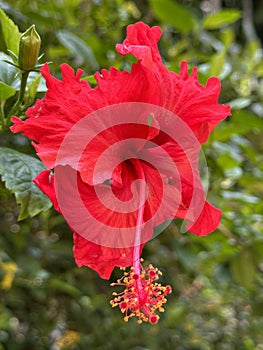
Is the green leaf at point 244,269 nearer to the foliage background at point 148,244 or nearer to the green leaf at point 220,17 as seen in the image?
the foliage background at point 148,244

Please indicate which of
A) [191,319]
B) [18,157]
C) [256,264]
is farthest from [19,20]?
[191,319]

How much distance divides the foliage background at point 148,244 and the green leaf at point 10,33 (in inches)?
Answer: 14.7

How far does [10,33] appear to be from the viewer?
92 cm

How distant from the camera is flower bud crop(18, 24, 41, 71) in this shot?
2.55 feet

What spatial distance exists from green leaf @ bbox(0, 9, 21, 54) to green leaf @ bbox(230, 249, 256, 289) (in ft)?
3.72

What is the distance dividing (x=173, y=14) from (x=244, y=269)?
2.78ft

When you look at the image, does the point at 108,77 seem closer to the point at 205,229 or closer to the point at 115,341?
the point at 205,229

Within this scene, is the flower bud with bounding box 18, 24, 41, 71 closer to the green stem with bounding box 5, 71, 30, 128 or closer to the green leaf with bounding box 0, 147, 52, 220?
the green stem with bounding box 5, 71, 30, 128

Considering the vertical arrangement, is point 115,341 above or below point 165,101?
below

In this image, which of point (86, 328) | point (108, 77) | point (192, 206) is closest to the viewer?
point (108, 77)

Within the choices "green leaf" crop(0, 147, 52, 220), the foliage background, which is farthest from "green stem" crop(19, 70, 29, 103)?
the foliage background

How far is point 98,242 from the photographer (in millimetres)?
792

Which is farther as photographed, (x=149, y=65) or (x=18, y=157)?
(x=18, y=157)

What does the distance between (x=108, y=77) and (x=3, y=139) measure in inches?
28.1
